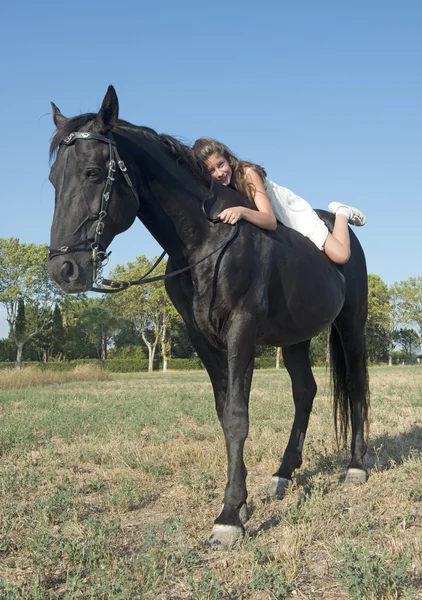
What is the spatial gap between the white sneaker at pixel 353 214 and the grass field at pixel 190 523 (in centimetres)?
253

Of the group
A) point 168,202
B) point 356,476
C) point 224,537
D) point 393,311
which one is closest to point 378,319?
point 393,311

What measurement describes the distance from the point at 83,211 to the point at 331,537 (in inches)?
103

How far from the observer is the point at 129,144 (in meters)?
3.91

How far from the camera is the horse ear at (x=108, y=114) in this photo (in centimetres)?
362

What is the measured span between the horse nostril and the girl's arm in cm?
124

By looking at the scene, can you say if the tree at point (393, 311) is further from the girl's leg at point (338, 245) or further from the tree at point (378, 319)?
the girl's leg at point (338, 245)

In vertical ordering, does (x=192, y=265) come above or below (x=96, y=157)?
below

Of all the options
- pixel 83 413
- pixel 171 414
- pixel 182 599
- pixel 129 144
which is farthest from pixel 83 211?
pixel 83 413

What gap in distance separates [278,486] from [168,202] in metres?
2.72

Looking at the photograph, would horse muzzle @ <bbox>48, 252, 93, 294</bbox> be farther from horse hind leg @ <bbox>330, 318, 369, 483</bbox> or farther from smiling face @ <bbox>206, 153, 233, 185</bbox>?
horse hind leg @ <bbox>330, 318, 369, 483</bbox>

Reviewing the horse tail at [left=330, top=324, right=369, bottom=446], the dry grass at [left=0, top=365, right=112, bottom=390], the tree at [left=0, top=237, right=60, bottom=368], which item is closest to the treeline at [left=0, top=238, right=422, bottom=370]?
the tree at [left=0, top=237, right=60, bottom=368]

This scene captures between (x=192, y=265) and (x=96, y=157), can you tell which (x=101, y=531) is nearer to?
(x=192, y=265)

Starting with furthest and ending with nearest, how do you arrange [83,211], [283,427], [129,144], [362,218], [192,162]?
[283,427] → [362,218] → [192,162] → [129,144] → [83,211]

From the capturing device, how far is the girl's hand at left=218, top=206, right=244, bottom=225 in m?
4.09
